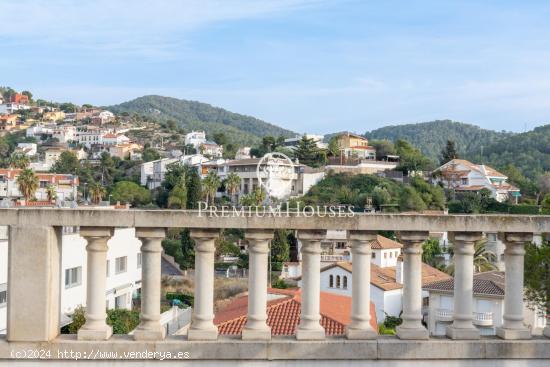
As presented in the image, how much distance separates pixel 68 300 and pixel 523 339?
80.2ft

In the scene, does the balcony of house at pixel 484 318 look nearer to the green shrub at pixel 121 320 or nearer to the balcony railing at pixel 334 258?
the green shrub at pixel 121 320

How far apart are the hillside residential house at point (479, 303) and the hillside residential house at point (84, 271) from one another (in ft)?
57.3

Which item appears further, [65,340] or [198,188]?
[198,188]

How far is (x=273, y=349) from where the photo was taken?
795cm

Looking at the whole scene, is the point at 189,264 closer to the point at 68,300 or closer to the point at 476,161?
the point at 68,300

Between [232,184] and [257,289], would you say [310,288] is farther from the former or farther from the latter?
[232,184]

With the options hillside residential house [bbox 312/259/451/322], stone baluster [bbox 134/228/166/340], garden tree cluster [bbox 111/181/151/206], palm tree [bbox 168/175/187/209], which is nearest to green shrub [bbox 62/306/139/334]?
stone baluster [bbox 134/228/166/340]

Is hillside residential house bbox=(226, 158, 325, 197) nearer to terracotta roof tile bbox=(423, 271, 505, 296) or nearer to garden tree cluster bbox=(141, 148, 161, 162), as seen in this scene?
garden tree cluster bbox=(141, 148, 161, 162)

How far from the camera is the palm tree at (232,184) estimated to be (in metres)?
107

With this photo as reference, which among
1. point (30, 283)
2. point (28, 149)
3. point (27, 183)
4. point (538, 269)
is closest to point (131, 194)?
point (27, 183)

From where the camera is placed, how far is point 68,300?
28891 millimetres

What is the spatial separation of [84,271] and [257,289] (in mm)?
25428

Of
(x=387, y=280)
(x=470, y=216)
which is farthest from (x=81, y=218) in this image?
(x=387, y=280)

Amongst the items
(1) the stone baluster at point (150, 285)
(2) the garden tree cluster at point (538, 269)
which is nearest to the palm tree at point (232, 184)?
(2) the garden tree cluster at point (538, 269)
